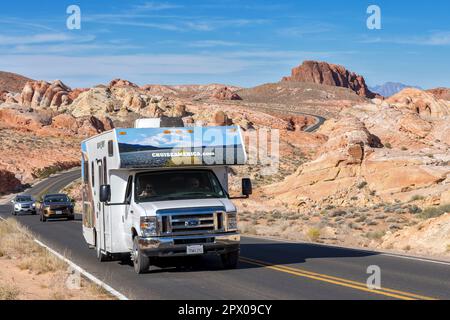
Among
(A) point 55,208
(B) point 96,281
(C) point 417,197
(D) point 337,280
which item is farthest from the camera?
(A) point 55,208

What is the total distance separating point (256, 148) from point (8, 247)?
2650 inches

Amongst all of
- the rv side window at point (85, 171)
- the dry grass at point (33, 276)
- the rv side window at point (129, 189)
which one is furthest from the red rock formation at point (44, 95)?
the rv side window at point (129, 189)

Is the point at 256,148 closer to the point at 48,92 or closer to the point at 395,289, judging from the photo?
the point at 395,289

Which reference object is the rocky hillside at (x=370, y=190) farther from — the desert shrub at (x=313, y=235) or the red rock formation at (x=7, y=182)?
the red rock formation at (x=7, y=182)

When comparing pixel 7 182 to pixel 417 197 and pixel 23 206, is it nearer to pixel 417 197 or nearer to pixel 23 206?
pixel 23 206

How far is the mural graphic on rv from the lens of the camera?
51.7 feet

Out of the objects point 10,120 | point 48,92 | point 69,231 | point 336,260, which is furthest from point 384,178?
point 48,92

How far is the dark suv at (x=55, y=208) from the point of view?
39.6 meters

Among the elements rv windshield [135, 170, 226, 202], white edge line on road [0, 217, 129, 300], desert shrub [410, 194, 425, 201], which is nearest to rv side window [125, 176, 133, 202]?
rv windshield [135, 170, 226, 202]

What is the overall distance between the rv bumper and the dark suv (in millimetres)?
25801

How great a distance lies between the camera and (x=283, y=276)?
1478cm

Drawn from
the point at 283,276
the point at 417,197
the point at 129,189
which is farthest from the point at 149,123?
the point at 417,197

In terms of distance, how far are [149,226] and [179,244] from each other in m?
0.70
